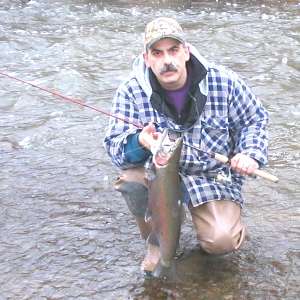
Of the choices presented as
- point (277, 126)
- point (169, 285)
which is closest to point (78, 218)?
point (169, 285)

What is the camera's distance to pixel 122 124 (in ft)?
12.9

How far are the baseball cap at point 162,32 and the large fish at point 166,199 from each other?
27.7 inches

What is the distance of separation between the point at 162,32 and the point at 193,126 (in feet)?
2.21

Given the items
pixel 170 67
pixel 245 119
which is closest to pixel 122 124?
pixel 170 67

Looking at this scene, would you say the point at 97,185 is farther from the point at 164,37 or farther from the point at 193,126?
the point at 164,37

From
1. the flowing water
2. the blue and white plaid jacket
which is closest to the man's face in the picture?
the blue and white plaid jacket

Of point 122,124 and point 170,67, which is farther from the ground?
point 170,67

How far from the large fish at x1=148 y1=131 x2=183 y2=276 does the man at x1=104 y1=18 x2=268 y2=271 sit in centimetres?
32

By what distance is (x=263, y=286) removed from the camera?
150 inches

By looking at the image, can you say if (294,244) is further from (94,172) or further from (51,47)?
(51,47)

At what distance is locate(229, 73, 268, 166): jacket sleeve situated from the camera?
391 cm

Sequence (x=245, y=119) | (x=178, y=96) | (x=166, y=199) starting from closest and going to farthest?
(x=166, y=199) → (x=178, y=96) → (x=245, y=119)

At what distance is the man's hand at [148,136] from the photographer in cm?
350

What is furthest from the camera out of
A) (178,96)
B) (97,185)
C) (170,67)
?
(97,185)
